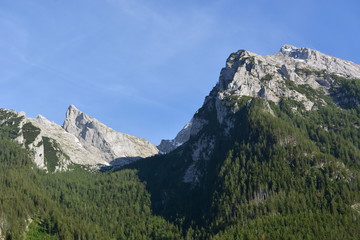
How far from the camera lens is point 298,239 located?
199500 mm

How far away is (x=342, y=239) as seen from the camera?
199 m

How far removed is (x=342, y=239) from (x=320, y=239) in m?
9.50

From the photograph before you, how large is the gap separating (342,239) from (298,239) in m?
19.0

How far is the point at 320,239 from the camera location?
199 m

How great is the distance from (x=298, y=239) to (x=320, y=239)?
31.0 feet
